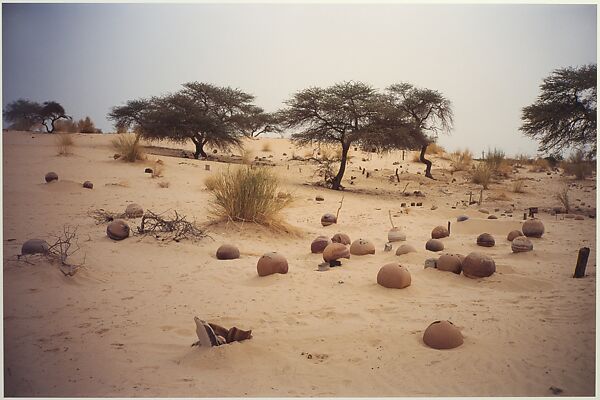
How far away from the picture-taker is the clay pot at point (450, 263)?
A: 14.6ft

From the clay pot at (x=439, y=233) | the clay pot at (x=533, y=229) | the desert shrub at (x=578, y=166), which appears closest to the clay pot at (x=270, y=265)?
the clay pot at (x=439, y=233)

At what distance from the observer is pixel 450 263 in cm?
446

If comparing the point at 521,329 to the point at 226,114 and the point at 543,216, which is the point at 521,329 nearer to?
the point at 543,216

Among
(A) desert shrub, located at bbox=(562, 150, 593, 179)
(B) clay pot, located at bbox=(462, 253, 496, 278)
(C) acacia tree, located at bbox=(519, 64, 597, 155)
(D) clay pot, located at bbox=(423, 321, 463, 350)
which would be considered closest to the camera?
(D) clay pot, located at bbox=(423, 321, 463, 350)

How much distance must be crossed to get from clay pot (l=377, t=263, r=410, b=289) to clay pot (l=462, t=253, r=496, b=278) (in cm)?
67

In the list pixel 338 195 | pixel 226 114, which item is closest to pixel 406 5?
pixel 338 195

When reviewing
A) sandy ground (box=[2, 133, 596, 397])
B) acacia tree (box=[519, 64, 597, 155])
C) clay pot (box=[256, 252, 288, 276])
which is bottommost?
sandy ground (box=[2, 133, 596, 397])

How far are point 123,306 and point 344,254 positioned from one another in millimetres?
2314

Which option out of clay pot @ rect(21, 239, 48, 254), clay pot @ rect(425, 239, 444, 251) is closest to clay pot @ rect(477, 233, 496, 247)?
clay pot @ rect(425, 239, 444, 251)

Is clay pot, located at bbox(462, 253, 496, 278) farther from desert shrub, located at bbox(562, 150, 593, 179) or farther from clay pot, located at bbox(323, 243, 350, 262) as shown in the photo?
desert shrub, located at bbox(562, 150, 593, 179)

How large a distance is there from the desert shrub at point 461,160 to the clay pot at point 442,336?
13.0m

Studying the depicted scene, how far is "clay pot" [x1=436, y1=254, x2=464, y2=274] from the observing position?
4.45m

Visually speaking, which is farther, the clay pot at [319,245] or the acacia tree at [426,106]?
the acacia tree at [426,106]

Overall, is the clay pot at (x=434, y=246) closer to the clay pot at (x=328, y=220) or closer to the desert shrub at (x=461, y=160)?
the clay pot at (x=328, y=220)
